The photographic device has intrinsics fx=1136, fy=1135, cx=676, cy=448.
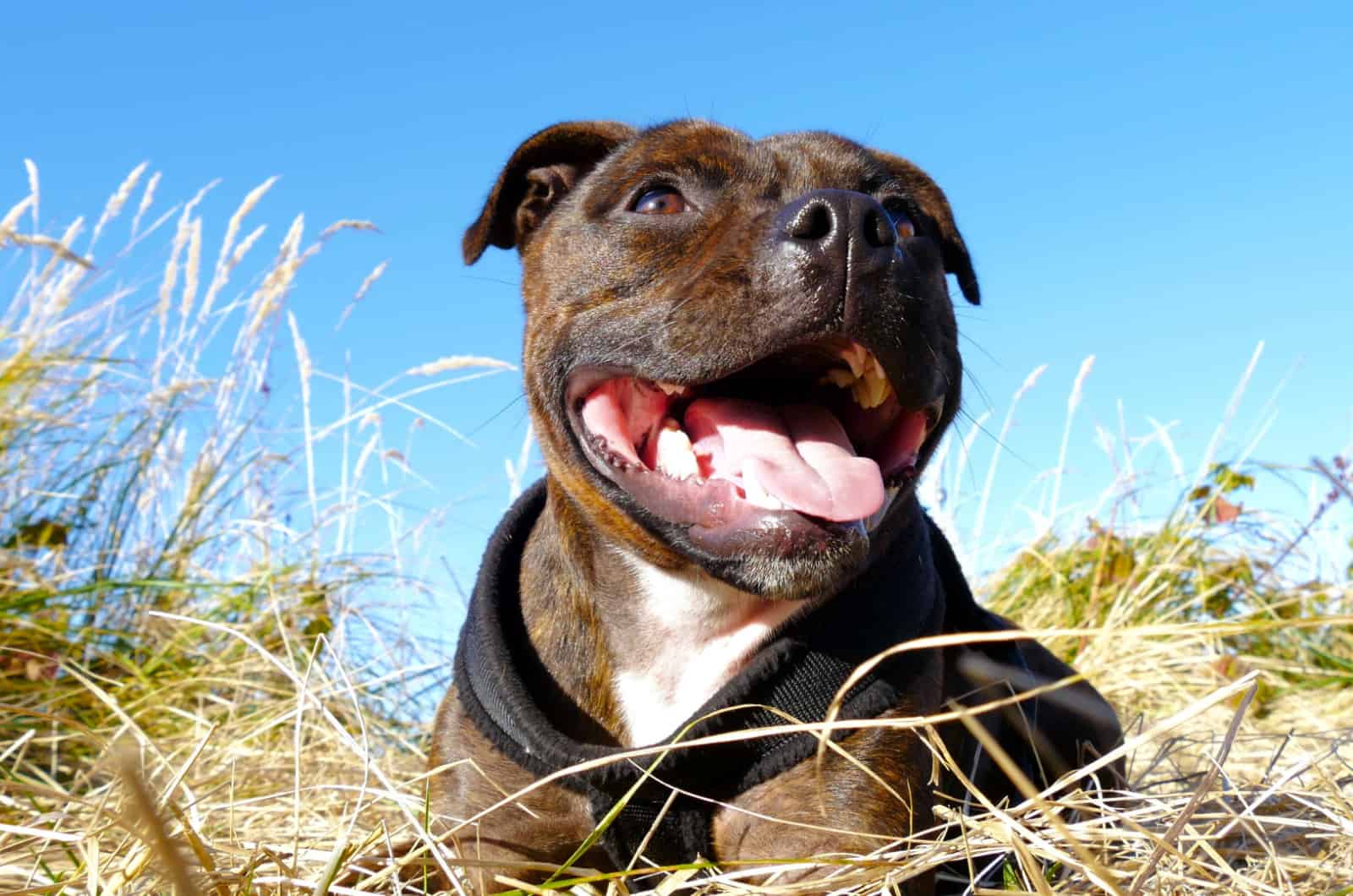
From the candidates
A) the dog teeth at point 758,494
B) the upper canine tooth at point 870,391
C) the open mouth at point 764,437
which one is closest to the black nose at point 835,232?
the open mouth at point 764,437

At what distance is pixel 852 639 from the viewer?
8.37 ft

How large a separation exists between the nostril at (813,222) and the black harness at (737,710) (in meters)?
0.82

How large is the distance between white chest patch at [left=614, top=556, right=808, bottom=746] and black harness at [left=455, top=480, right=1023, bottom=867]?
0.08m

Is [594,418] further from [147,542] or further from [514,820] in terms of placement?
[147,542]

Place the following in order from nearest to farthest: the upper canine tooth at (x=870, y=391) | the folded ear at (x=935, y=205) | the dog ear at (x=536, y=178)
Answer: the upper canine tooth at (x=870, y=391) < the dog ear at (x=536, y=178) < the folded ear at (x=935, y=205)

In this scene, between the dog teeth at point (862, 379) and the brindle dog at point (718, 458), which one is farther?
the dog teeth at point (862, 379)

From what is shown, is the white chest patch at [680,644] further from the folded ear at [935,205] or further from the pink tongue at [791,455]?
the folded ear at [935,205]

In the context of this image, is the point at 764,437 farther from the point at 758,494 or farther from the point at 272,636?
the point at 272,636

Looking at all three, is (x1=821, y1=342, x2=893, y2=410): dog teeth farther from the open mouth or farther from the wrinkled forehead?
the wrinkled forehead

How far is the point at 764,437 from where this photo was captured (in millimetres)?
2443

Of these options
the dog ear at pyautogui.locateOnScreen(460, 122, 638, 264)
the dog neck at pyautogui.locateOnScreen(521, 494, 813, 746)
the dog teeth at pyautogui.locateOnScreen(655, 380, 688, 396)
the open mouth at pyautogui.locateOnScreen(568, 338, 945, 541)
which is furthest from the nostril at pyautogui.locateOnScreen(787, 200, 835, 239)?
the dog ear at pyautogui.locateOnScreen(460, 122, 638, 264)

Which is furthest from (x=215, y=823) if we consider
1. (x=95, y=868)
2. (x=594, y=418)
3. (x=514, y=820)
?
(x=594, y=418)

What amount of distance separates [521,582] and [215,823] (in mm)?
1076

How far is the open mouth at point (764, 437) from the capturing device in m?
2.34
